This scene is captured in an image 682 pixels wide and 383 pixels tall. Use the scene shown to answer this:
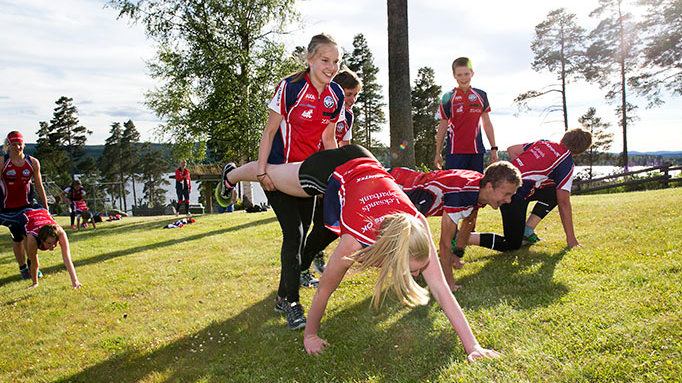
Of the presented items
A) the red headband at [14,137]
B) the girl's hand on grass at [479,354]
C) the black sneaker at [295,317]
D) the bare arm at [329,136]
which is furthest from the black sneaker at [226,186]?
the red headband at [14,137]

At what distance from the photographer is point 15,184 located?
A: 797 centimetres

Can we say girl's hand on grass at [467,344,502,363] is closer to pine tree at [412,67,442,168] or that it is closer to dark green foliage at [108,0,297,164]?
dark green foliage at [108,0,297,164]

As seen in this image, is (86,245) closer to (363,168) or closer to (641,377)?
(363,168)

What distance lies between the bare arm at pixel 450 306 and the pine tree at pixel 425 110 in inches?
1919

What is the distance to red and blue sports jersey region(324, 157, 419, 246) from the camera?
3.16 m

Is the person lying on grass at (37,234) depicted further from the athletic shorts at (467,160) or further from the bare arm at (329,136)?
the athletic shorts at (467,160)

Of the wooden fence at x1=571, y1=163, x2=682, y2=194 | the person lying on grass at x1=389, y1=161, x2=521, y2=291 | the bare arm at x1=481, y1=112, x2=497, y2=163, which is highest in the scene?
the bare arm at x1=481, y1=112, x2=497, y2=163

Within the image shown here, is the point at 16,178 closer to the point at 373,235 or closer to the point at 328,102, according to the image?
the point at 328,102

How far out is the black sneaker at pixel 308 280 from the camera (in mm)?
5871

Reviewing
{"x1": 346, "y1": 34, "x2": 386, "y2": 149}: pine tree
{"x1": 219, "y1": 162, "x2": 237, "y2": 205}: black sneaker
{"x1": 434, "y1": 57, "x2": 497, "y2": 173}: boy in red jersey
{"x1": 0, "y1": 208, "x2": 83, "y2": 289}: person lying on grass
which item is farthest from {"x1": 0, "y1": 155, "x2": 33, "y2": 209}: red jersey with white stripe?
{"x1": 346, "y1": 34, "x2": 386, "y2": 149}: pine tree

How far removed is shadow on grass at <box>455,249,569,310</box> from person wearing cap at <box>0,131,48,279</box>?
797cm

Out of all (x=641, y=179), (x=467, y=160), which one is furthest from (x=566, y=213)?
(x=641, y=179)

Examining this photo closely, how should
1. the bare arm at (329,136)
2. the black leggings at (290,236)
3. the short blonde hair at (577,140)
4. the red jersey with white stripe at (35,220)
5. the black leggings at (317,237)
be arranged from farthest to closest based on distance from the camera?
1. the red jersey with white stripe at (35,220)
2. the short blonde hair at (577,140)
3. the black leggings at (317,237)
4. the bare arm at (329,136)
5. the black leggings at (290,236)

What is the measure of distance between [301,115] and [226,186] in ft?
6.30
